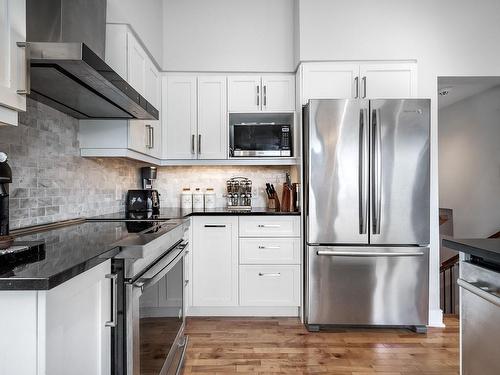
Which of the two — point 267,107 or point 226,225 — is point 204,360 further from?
point 267,107

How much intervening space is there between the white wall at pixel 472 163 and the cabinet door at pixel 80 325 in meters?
4.81

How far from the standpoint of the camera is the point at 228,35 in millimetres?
3389

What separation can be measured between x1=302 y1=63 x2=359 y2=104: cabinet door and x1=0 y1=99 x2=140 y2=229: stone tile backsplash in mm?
1875

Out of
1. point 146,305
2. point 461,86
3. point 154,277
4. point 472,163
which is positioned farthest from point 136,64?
point 472,163

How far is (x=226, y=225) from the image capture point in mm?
3068

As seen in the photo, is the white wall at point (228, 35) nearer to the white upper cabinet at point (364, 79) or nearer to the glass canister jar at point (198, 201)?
the white upper cabinet at point (364, 79)

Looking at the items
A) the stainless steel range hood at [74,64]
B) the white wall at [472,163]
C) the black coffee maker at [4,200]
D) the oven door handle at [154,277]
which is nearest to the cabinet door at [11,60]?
the stainless steel range hood at [74,64]

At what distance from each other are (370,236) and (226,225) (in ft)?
4.00

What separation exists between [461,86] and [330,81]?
239 centimetres

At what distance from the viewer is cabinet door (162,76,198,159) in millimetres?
3367

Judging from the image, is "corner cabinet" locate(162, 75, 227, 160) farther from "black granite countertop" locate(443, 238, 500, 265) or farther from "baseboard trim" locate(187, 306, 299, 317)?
"black granite countertop" locate(443, 238, 500, 265)

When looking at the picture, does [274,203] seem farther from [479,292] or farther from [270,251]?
[479,292]

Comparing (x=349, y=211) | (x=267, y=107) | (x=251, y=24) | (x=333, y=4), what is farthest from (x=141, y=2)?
(x=349, y=211)

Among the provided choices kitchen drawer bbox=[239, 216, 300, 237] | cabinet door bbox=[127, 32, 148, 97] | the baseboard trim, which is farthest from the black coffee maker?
the baseboard trim
